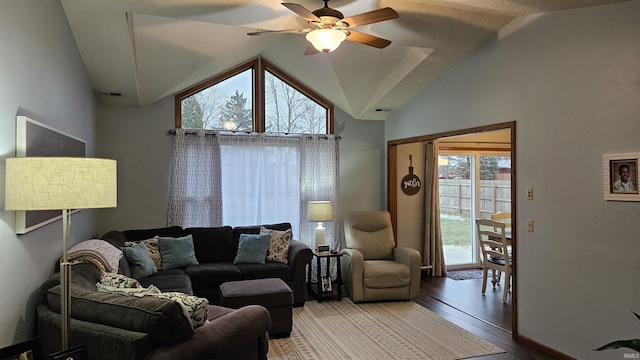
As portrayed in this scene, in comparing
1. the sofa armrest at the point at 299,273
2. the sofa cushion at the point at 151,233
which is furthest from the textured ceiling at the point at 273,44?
the sofa armrest at the point at 299,273

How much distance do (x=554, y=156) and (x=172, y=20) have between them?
358 centimetres

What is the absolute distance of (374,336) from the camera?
12.3 ft

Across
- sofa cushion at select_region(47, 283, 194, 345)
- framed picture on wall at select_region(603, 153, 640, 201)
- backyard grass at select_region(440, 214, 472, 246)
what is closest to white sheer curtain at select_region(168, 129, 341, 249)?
backyard grass at select_region(440, 214, 472, 246)

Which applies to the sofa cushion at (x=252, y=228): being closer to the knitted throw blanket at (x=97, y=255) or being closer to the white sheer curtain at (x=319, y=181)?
the white sheer curtain at (x=319, y=181)

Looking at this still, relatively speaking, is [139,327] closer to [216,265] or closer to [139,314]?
[139,314]

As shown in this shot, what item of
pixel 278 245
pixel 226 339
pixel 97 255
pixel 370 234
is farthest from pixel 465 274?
pixel 97 255

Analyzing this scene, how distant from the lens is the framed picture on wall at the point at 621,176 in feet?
9.05

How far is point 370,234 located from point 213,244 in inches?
81.4

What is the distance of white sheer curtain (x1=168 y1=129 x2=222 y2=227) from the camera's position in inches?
201

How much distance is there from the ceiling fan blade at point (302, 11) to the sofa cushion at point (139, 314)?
1876 millimetres

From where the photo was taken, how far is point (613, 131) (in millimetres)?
2904

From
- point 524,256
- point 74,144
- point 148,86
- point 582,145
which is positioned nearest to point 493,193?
point 524,256

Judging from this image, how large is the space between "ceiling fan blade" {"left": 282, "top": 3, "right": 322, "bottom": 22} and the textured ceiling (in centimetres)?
59

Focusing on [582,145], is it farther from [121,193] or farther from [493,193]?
[121,193]
